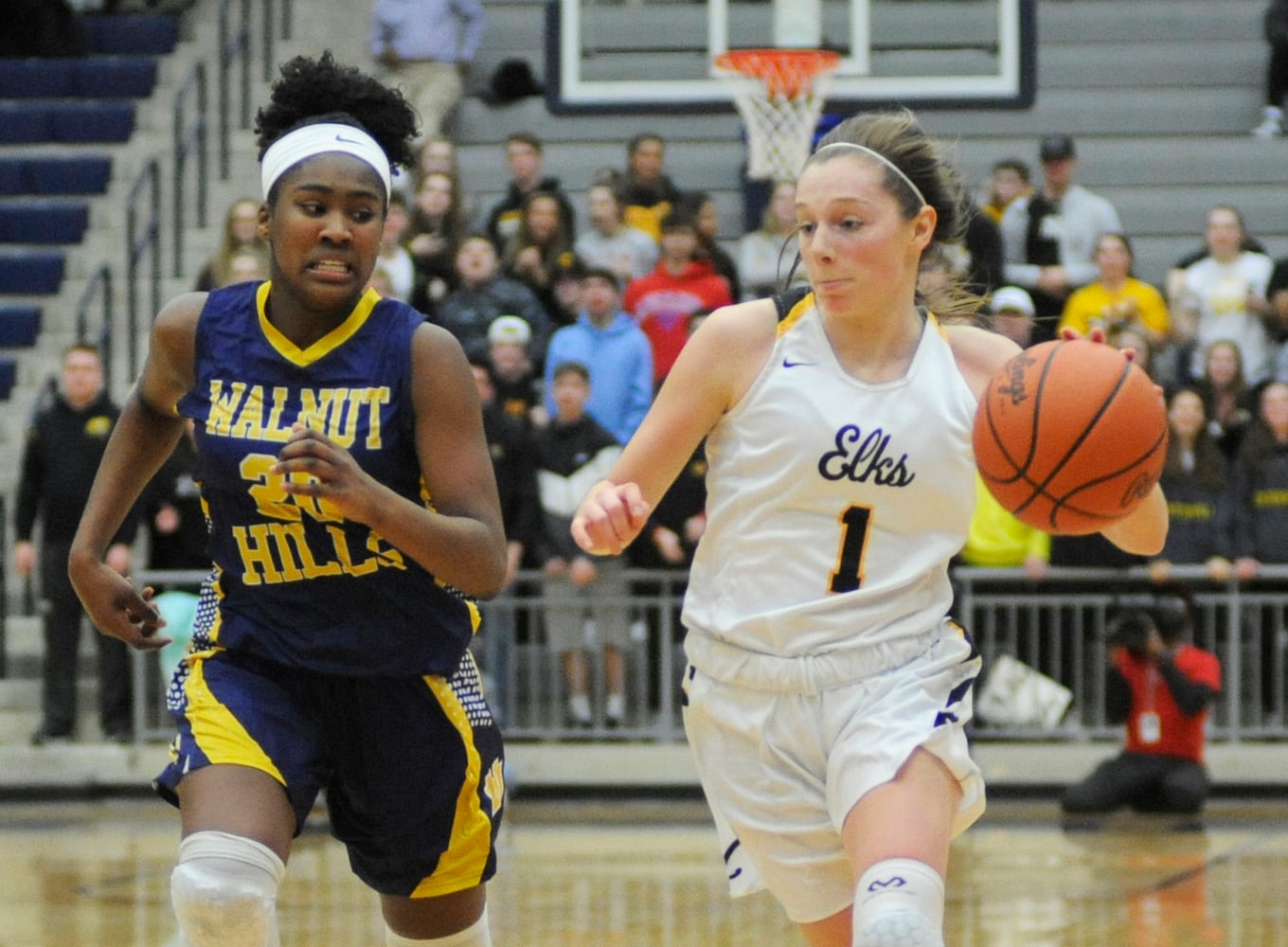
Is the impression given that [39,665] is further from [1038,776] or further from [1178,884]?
[1178,884]

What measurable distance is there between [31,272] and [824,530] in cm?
1145

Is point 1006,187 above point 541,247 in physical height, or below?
above

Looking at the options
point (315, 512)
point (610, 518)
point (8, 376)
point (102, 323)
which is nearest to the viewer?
point (610, 518)

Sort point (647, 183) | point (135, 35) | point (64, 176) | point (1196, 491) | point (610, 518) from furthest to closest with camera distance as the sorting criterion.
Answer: point (135, 35) < point (64, 176) < point (647, 183) < point (1196, 491) < point (610, 518)

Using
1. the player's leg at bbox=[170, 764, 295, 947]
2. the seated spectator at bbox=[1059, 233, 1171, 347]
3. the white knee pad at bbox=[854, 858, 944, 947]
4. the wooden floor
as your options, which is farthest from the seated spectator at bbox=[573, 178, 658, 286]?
the white knee pad at bbox=[854, 858, 944, 947]

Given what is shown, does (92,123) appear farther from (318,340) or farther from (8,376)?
(318,340)

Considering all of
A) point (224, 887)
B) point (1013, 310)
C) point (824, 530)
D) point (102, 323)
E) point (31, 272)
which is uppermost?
point (31, 272)

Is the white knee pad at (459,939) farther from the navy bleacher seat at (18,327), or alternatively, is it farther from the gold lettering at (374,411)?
the navy bleacher seat at (18,327)

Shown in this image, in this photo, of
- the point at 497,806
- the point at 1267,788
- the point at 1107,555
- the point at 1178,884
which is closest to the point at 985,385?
the point at 497,806

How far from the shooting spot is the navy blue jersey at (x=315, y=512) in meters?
4.39

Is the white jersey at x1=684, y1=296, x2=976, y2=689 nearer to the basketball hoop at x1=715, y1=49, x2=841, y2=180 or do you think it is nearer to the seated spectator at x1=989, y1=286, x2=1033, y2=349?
the seated spectator at x1=989, y1=286, x2=1033, y2=349

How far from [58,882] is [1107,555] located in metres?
5.08

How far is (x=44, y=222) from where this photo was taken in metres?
15.2

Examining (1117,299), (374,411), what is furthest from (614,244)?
(374,411)
